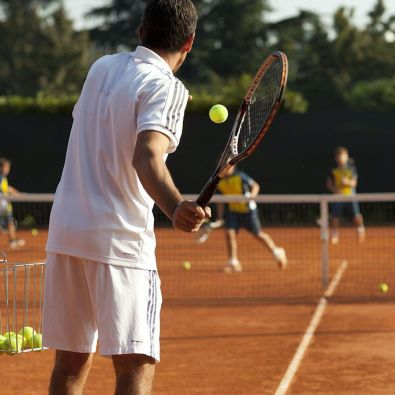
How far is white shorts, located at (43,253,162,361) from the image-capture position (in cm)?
308

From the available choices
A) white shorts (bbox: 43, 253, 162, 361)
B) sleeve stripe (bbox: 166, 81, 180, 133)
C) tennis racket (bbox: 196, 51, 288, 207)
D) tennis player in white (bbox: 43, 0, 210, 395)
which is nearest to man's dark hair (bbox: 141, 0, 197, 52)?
tennis player in white (bbox: 43, 0, 210, 395)

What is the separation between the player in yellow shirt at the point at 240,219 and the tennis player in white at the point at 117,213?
817 cm

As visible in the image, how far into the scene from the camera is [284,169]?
18906 millimetres

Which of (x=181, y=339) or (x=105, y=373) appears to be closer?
(x=105, y=373)

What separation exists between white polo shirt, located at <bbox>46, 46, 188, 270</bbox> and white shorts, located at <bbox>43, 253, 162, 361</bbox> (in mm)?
48

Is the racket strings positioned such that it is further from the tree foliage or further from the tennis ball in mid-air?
the tree foliage

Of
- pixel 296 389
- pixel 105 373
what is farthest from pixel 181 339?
pixel 296 389

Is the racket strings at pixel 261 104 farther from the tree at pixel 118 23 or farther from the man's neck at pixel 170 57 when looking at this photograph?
the tree at pixel 118 23

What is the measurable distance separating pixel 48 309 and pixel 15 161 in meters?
16.4

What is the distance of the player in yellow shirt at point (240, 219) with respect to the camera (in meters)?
11.4

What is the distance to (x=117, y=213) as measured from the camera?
10.2 feet

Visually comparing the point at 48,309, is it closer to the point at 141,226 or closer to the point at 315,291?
the point at 141,226

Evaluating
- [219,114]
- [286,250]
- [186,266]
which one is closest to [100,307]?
[219,114]

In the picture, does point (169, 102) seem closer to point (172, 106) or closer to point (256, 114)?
point (172, 106)
